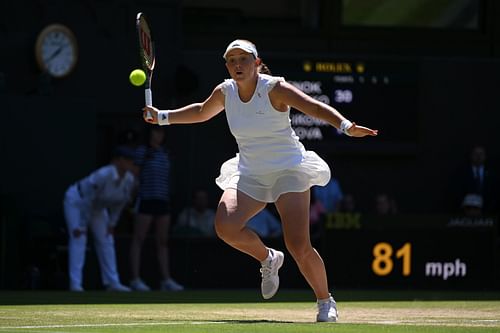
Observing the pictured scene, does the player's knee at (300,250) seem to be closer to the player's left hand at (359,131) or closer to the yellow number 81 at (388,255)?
the player's left hand at (359,131)

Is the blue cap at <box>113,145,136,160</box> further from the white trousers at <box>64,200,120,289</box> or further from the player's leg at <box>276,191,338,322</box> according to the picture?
the player's leg at <box>276,191,338,322</box>

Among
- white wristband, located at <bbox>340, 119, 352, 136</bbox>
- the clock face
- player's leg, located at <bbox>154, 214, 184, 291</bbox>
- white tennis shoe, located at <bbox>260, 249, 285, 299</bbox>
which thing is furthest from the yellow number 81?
white wristband, located at <bbox>340, 119, 352, 136</bbox>

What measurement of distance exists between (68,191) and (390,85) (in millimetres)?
5184

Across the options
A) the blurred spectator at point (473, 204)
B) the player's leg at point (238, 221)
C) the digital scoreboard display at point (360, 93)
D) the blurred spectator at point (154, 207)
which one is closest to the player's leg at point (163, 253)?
the blurred spectator at point (154, 207)

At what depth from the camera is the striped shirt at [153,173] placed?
16.3 m

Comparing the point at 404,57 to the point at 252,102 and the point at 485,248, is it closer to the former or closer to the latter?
the point at 485,248

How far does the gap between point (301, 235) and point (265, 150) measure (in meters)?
0.65

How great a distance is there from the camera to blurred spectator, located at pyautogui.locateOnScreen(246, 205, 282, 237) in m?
17.1

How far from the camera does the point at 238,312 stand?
1094cm

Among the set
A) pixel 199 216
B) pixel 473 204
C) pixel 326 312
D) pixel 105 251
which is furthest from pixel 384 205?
pixel 326 312

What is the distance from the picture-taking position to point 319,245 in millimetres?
16344

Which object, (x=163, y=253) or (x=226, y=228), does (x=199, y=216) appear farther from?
(x=226, y=228)

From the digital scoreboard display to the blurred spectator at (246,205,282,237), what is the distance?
1511mm

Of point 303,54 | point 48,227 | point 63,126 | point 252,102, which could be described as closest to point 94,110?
point 63,126
